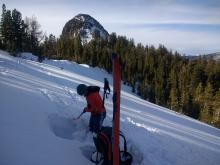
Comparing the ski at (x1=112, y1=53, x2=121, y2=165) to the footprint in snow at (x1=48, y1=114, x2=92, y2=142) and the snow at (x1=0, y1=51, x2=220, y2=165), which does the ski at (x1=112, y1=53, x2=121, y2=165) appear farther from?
the footprint in snow at (x1=48, y1=114, x2=92, y2=142)

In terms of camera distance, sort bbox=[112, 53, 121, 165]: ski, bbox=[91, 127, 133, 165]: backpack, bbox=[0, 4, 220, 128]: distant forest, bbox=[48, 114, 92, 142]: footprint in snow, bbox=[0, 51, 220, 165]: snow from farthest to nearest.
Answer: bbox=[0, 4, 220, 128]: distant forest, bbox=[48, 114, 92, 142]: footprint in snow, bbox=[91, 127, 133, 165]: backpack, bbox=[0, 51, 220, 165]: snow, bbox=[112, 53, 121, 165]: ski

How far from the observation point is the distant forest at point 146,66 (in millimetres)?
61094

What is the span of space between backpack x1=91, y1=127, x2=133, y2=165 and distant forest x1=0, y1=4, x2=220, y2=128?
5017 cm

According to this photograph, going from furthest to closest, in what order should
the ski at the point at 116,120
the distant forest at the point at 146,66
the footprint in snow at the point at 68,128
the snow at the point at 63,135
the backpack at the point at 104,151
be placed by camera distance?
1. the distant forest at the point at 146,66
2. the footprint in snow at the point at 68,128
3. the backpack at the point at 104,151
4. the snow at the point at 63,135
5. the ski at the point at 116,120

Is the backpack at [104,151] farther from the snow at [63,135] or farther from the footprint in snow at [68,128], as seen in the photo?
the footprint in snow at [68,128]

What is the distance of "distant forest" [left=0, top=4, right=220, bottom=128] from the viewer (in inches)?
2405

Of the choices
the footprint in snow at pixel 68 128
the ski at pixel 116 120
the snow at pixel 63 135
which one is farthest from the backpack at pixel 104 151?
the footprint in snow at pixel 68 128

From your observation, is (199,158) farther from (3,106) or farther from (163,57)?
(163,57)

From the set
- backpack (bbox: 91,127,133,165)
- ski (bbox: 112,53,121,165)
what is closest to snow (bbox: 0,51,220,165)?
backpack (bbox: 91,127,133,165)

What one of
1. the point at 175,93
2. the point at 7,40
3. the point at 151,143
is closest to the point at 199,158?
the point at 151,143

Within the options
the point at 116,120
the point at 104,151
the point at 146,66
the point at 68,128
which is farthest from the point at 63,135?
the point at 146,66

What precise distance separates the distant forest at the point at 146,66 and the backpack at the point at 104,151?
50.2 meters

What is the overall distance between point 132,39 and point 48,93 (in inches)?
4064

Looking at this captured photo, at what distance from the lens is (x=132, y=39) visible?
115m
